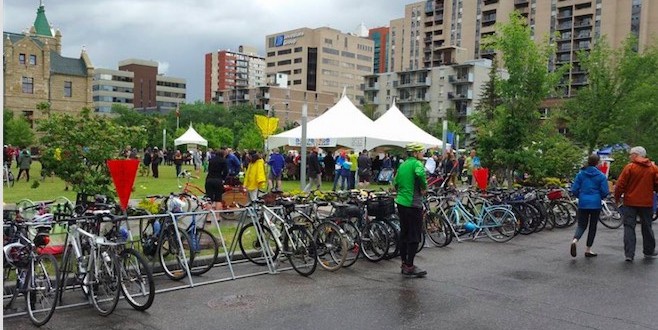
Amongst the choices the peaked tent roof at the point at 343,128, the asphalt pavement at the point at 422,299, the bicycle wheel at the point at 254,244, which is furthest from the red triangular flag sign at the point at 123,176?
the peaked tent roof at the point at 343,128

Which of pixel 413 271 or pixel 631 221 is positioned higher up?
pixel 631 221

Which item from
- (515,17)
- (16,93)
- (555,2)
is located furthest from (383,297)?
(555,2)

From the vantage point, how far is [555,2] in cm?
9338

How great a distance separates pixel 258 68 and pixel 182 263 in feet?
646

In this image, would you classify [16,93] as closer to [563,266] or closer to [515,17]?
[515,17]

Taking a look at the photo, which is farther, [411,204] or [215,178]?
[215,178]

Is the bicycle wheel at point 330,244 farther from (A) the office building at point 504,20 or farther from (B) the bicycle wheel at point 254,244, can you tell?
(A) the office building at point 504,20

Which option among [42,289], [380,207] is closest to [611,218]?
[380,207]

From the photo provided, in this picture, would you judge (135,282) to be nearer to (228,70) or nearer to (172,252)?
(172,252)

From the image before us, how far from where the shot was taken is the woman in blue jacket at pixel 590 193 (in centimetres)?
907

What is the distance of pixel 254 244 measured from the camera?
8641 mm

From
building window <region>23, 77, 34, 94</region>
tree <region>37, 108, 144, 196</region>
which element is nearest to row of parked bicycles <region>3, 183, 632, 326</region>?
tree <region>37, 108, 144, 196</region>

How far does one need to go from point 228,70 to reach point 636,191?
18791 centimetres

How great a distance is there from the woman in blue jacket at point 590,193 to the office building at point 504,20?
6279 cm
